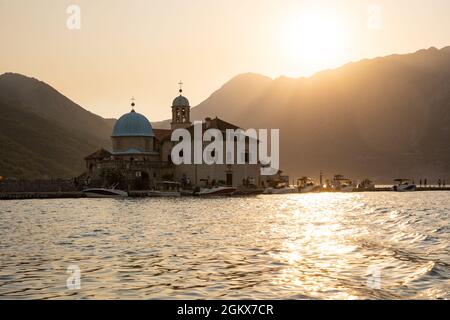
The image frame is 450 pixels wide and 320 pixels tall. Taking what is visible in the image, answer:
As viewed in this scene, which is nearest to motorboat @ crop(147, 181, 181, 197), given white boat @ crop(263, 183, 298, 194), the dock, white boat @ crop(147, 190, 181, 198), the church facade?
white boat @ crop(147, 190, 181, 198)

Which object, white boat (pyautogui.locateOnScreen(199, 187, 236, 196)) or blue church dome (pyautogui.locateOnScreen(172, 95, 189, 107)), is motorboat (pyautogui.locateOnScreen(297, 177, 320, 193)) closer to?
blue church dome (pyautogui.locateOnScreen(172, 95, 189, 107))

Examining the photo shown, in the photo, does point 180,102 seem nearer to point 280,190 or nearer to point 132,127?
point 132,127

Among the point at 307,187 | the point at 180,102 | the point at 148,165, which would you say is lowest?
the point at 307,187

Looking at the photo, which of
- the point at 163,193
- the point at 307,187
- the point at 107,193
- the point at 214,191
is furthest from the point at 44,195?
the point at 307,187

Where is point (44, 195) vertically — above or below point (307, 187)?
below

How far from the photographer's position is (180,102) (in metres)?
121

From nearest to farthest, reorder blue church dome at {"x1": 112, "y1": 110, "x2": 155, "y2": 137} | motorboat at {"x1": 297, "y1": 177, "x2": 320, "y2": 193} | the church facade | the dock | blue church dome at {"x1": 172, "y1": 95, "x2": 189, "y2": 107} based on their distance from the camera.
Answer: the dock
the church facade
blue church dome at {"x1": 112, "y1": 110, "x2": 155, "y2": 137}
blue church dome at {"x1": 172, "y1": 95, "x2": 189, "y2": 107}
motorboat at {"x1": 297, "y1": 177, "x2": 320, "y2": 193}

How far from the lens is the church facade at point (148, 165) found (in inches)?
4186

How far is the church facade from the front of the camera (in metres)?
106

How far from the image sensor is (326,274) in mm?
20062

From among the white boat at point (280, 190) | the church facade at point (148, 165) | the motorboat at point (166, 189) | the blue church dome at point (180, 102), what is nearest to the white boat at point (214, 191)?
the motorboat at point (166, 189)

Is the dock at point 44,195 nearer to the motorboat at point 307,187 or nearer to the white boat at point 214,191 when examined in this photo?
the white boat at point 214,191

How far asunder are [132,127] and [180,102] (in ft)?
40.7
